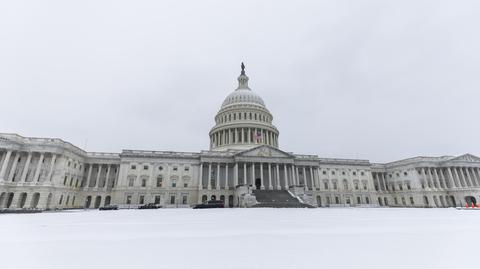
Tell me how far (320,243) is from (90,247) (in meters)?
8.19

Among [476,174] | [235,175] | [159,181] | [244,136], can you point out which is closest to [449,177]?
[476,174]

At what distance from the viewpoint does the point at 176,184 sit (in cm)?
5556

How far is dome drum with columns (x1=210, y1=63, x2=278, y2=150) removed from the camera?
68.6 m

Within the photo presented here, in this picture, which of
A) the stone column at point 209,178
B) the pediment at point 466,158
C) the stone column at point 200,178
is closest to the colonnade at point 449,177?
the pediment at point 466,158

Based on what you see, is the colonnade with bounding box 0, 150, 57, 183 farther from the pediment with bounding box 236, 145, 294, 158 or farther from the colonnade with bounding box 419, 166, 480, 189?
the colonnade with bounding box 419, 166, 480, 189

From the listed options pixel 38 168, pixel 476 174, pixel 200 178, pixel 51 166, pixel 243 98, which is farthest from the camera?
pixel 243 98

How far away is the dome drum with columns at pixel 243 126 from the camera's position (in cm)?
6856

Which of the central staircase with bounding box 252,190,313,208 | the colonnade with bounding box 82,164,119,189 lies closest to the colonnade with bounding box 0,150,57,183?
the colonnade with bounding box 82,164,119,189

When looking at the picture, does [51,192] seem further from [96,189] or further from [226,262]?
[226,262]

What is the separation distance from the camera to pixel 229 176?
2279 inches

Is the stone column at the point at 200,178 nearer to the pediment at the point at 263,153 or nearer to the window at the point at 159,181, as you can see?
the window at the point at 159,181

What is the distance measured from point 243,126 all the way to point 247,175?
17521mm

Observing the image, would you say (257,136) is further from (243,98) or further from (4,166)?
(4,166)

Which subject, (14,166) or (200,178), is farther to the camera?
(200,178)
